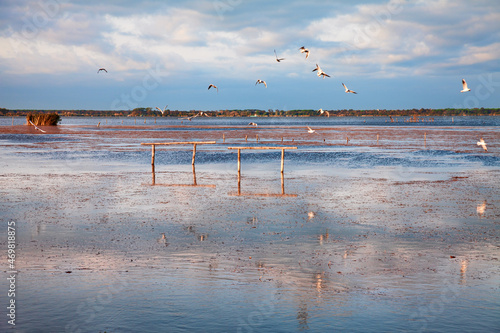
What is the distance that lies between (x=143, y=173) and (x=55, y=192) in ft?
34.8

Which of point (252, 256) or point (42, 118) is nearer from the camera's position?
point (252, 256)

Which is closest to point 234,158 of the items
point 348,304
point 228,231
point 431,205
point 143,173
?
point 143,173

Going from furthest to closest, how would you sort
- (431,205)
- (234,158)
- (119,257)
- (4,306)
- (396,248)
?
(234,158)
(431,205)
(396,248)
(119,257)
(4,306)

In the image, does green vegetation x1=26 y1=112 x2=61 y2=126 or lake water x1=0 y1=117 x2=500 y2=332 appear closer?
lake water x1=0 y1=117 x2=500 y2=332

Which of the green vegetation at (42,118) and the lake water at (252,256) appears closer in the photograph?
the lake water at (252,256)

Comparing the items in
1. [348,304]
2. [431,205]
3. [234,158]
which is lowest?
[348,304]

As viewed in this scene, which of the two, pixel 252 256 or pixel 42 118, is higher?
pixel 42 118

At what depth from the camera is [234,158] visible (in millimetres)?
51062

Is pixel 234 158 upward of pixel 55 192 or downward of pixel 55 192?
upward

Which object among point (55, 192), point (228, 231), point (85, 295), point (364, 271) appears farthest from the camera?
point (55, 192)

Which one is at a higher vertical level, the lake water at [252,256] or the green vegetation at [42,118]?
the green vegetation at [42,118]

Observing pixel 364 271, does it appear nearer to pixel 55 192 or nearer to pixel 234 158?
pixel 55 192

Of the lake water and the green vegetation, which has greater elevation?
the green vegetation

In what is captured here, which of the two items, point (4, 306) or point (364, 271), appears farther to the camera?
point (364, 271)
